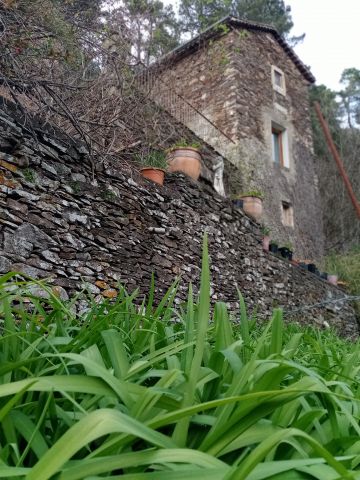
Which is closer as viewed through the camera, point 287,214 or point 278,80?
point 287,214

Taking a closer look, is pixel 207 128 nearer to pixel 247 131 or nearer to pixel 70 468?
pixel 247 131

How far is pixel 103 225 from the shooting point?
3.14 m

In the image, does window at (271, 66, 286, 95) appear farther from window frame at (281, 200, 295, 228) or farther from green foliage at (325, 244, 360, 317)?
green foliage at (325, 244, 360, 317)

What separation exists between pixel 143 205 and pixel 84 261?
0.91 meters

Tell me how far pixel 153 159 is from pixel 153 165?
4.2 inches

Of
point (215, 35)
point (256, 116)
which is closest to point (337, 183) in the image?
point (256, 116)

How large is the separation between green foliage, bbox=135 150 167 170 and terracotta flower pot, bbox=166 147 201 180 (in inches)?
5.1

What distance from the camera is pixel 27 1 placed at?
2.83 m

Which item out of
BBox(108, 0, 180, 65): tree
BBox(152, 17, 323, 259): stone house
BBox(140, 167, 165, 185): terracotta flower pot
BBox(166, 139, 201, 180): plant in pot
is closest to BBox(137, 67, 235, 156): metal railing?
BBox(152, 17, 323, 259): stone house

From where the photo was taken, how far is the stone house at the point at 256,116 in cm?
803

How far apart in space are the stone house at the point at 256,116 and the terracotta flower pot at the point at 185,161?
2.36 metres

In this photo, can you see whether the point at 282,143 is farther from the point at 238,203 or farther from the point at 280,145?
the point at 238,203

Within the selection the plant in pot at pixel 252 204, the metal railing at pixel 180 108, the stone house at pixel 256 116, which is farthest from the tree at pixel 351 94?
the plant in pot at pixel 252 204

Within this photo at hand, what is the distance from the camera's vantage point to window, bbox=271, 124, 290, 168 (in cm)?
921
